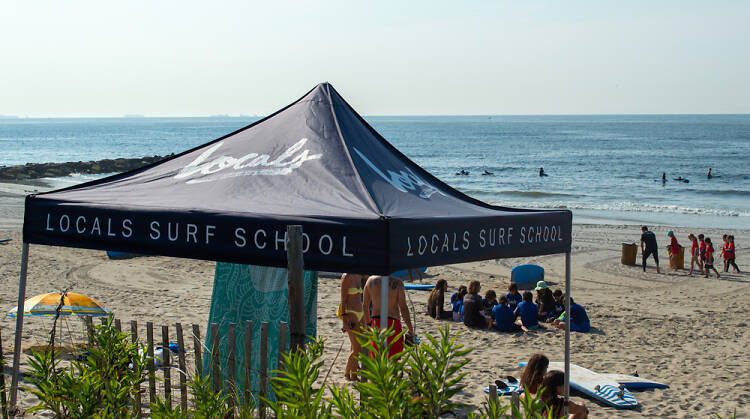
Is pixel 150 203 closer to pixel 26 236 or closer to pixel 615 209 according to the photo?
pixel 26 236

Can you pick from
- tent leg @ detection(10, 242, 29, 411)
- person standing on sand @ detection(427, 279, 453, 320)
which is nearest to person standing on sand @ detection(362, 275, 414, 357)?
tent leg @ detection(10, 242, 29, 411)

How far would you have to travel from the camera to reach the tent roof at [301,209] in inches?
162

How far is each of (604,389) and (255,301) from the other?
4.09m

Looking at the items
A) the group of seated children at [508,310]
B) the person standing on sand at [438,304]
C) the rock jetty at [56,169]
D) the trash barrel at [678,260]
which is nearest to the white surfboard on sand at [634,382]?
the group of seated children at [508,310]

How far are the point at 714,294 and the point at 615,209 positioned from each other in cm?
2124

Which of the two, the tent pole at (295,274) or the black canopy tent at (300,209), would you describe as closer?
the tent pole at (295,274)

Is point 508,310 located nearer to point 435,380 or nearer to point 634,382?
point 634,382

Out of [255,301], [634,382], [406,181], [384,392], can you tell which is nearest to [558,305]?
[634,382]

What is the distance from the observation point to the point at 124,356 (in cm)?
421

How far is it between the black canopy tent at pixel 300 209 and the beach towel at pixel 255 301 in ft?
3.66

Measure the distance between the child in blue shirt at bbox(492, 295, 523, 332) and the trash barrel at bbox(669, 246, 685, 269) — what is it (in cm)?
859

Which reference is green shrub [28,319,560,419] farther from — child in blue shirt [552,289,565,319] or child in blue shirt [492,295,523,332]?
child in blue shirt [552,289,565,319]

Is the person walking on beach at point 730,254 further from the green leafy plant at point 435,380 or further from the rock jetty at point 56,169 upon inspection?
the rock jetty at point 56,169

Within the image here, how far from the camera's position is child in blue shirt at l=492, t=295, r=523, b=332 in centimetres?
1107
